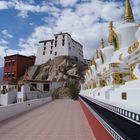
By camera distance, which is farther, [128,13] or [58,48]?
[58,48]

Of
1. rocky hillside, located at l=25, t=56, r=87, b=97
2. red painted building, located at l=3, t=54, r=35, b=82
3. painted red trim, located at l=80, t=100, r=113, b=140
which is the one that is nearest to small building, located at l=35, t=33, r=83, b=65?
rocky hillside, located at l=25, t=56, r=87, b=97

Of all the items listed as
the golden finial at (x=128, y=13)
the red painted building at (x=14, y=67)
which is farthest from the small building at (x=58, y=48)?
the golden finial at (x=128, y=13)

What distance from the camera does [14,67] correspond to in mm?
72312

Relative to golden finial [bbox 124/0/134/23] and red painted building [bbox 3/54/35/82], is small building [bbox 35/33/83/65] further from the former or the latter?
golden finial [bbox 124/0/134/23]

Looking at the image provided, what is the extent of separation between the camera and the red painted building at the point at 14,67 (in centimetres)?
7119

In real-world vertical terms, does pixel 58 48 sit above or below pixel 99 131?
above

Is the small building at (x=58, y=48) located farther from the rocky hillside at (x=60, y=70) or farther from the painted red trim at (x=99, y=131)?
the painted red trim at (x=99, y=131)

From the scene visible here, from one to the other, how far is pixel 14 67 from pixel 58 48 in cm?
1371

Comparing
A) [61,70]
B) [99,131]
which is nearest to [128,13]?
[99,131]

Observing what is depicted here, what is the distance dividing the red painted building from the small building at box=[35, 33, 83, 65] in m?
7.41

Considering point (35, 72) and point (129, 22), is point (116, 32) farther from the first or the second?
point (35, 72)

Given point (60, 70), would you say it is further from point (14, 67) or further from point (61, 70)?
point (14, 67)

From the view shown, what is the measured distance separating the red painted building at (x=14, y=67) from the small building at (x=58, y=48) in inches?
292

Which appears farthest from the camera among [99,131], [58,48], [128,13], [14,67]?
[58,48]
